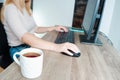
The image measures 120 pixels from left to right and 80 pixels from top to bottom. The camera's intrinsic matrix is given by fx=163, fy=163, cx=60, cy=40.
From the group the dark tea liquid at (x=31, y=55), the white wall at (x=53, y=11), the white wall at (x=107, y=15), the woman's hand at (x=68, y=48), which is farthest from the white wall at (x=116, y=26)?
the dark tea liquid at (x=31, y=55)

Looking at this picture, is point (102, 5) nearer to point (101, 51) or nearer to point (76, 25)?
point (101, 51)

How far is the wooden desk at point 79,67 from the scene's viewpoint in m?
0.75

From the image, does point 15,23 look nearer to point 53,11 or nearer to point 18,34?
point 18,34

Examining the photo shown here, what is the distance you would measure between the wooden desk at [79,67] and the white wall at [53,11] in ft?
4.32

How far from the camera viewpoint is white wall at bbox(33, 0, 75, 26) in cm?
236

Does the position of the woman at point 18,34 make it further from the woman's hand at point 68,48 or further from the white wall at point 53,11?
the white wall at point 53,11

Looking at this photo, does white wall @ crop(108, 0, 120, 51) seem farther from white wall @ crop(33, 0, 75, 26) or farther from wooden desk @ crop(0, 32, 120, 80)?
wooden desk @ crop(0, 32, 120, 80)

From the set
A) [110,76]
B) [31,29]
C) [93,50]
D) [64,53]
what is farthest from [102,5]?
[31,29]

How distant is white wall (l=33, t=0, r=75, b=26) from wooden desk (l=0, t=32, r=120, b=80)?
132 cm

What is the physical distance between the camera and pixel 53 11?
2424 millimetres

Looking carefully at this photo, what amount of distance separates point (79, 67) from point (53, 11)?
1.67 meters

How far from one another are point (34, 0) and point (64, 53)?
1575 mm

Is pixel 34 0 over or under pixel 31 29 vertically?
over

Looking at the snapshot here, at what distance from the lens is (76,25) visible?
91.0 inches
